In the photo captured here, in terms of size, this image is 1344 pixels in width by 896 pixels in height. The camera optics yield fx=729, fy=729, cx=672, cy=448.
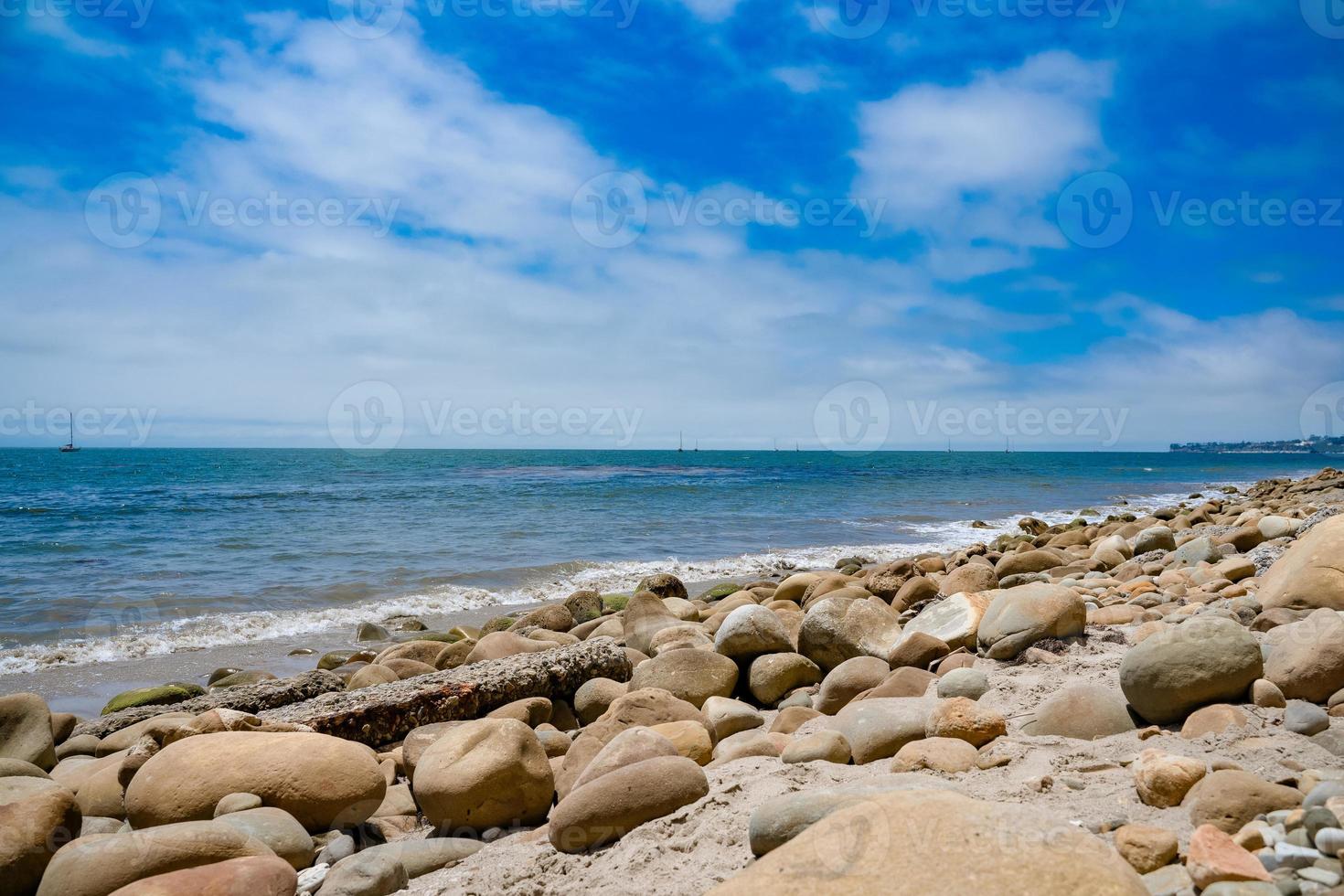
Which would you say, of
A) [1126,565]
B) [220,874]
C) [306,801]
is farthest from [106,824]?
[1126,565]

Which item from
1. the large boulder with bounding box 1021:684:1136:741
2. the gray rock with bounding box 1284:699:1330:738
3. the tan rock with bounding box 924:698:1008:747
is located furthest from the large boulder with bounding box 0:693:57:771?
the gray rock with bounding box 1284:699:1330:738

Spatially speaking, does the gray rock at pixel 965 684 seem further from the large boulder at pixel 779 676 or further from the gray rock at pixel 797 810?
the gray rock at pixel 797 810

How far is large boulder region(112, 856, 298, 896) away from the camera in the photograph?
261 cm

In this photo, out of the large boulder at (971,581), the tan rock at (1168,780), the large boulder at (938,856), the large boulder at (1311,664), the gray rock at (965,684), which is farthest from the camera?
the large boulder at (971,581)

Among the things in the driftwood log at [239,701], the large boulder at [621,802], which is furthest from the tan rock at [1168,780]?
the driftwood log at [239,701]

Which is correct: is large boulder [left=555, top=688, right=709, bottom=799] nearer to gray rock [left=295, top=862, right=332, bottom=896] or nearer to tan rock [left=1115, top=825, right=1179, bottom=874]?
gray rock [left=295, top=862, right=332, bottom=896]

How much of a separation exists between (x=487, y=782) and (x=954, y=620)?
369cm

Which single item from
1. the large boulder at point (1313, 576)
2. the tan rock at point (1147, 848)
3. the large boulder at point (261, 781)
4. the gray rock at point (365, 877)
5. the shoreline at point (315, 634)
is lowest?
the shoreline at point (315, 634)

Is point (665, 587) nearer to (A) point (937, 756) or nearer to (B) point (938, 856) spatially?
(A) point (937, 756)

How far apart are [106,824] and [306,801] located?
1117 mm

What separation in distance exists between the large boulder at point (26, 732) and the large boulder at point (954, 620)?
5907 millimetres

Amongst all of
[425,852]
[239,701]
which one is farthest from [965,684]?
[239,701]

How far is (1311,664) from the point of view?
120 inches

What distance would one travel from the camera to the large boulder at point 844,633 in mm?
5367
